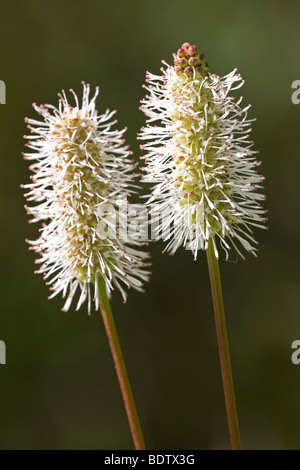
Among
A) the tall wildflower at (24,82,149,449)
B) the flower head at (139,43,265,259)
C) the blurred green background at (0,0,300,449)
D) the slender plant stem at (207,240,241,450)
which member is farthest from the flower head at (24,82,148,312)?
the blurred green background at (0,0,300,449)

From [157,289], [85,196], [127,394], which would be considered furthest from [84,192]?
[157,289]

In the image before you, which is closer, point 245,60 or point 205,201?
point 205,201

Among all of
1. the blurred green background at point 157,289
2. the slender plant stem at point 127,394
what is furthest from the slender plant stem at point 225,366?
the blurred green background at point 157,289

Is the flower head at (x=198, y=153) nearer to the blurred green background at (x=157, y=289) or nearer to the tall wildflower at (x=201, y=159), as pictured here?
the tall wildflower at (x=201, y=159)

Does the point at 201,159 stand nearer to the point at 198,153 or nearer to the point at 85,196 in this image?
the point at 198,153

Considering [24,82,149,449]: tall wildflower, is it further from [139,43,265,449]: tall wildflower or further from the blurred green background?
the blurred green background

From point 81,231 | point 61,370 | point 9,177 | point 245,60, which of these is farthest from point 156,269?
point 81,231
